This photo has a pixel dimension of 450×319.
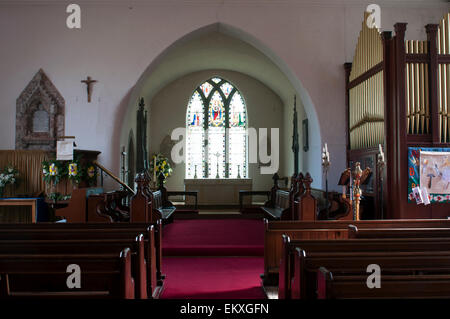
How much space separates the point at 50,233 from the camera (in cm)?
349

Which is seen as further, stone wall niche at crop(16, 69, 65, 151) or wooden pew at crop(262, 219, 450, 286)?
stone wall niche at crop(16, 69, 65, 151)

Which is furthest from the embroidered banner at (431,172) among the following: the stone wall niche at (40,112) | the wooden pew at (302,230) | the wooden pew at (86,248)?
the stone wall niche at (40,112)

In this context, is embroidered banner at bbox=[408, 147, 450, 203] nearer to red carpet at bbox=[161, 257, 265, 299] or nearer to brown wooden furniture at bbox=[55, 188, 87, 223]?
red carpet at bbox=[161, 257, 265, 299]

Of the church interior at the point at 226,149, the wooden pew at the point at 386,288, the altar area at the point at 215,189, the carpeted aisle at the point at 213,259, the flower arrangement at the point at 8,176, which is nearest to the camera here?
the wooden pew at the point at 386,288

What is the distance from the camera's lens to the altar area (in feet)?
38.6

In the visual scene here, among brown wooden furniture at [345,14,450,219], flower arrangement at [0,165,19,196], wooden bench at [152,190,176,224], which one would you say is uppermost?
brown wooden furniture at [345,14,450,219]

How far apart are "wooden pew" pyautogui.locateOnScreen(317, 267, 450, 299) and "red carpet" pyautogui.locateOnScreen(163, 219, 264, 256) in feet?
12.0

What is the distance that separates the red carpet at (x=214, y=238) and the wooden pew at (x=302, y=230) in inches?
55.5

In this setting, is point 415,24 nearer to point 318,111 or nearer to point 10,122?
point 318,111

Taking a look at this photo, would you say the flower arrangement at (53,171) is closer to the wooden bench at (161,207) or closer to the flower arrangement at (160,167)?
the wooden bench at (161,207)

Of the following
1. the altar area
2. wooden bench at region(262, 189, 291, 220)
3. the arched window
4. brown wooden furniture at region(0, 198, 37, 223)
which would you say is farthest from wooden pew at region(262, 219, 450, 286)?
the arched window

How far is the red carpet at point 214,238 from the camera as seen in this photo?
540 centimetres
